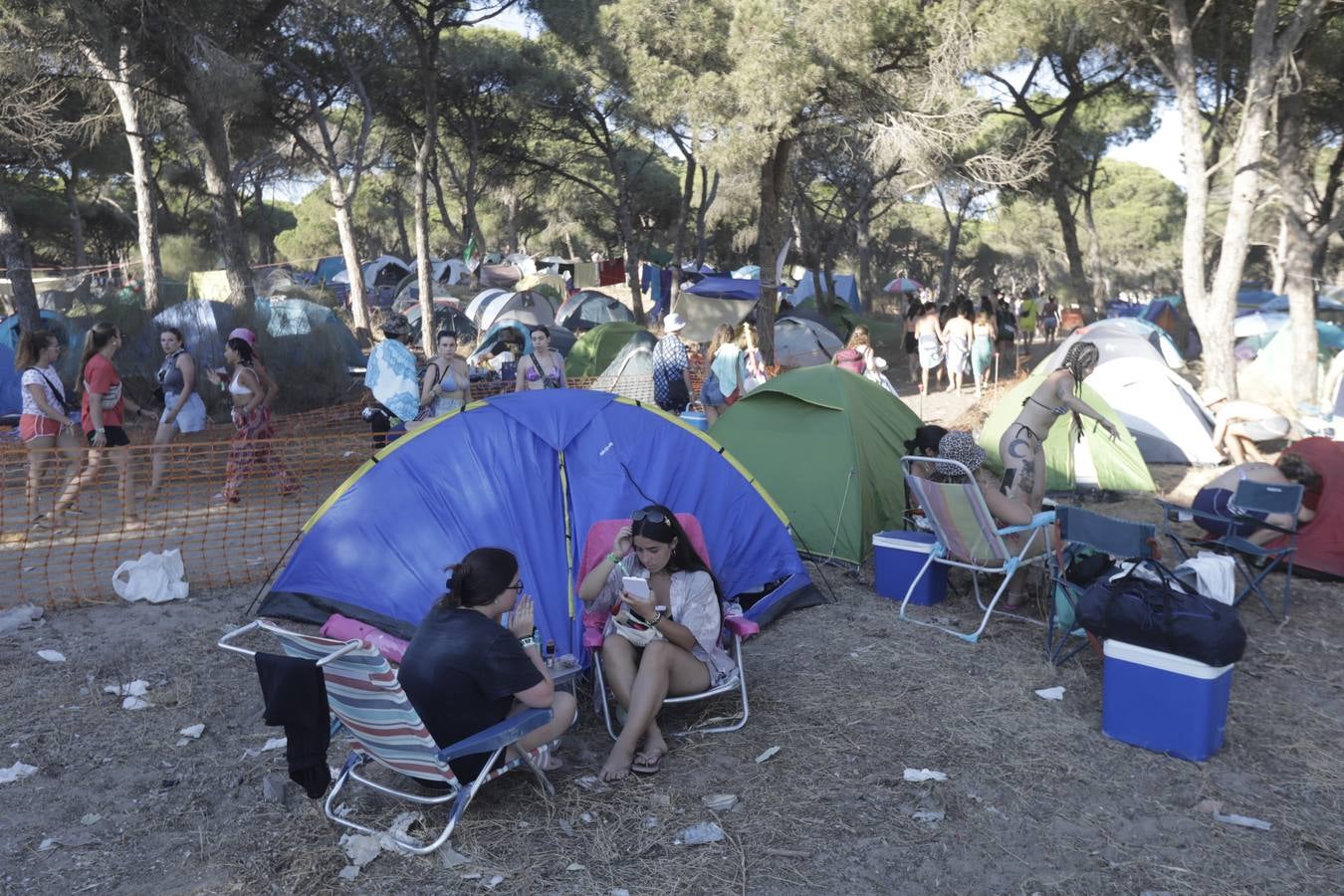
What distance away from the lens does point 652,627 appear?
382 centimetres

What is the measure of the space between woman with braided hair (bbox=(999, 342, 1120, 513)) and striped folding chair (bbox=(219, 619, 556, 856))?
328 centimetres

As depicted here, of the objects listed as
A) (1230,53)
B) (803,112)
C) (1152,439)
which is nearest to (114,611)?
(1152,439)

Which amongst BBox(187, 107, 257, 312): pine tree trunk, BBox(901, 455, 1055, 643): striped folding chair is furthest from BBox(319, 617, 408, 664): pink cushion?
BBox(187, 107, 257, 312): pine tree trunk

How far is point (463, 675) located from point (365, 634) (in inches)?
47.0

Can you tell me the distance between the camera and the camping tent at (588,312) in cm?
2195

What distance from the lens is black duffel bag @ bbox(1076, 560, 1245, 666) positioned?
361 centimetres

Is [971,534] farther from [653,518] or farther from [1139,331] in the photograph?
[1139,331]

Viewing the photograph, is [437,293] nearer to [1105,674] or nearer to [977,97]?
[977,97]

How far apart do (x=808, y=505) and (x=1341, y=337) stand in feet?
44.8

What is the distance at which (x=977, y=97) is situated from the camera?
36.8 feet

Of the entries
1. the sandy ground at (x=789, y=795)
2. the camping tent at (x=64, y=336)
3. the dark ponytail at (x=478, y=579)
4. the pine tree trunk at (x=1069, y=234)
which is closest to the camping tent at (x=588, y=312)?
the pine tree trunk at (x=1069, y=234)

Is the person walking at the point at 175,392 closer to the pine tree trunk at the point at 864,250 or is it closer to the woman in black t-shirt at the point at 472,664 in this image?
the woman in black t-shirt at the point at 472,664

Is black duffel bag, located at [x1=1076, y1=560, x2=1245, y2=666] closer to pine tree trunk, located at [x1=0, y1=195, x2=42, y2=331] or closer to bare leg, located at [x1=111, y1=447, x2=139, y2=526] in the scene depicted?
bare leg, located at [x1=111, y1=447, x2=139, y2=526]

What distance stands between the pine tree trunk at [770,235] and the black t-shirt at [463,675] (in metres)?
10.2
